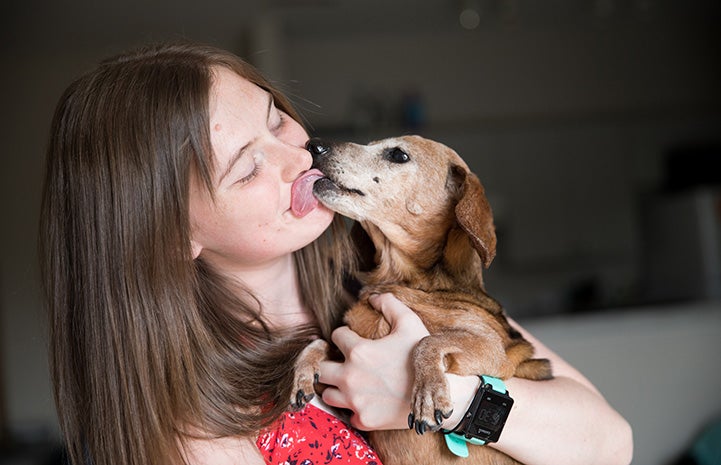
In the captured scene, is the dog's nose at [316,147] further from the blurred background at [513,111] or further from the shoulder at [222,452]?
the blurred background at [513,111]

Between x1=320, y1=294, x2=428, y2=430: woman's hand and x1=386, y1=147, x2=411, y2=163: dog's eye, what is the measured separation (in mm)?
452

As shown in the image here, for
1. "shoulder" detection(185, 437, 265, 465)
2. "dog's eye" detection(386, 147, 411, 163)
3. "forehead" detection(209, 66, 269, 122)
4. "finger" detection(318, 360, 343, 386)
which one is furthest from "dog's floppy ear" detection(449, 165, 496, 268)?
"shoulder" detection(185, 437, 265, 465)

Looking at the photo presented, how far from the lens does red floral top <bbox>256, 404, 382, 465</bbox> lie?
55.2 inches

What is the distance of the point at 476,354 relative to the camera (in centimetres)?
147

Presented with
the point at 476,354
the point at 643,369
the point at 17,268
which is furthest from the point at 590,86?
the point at 476,354

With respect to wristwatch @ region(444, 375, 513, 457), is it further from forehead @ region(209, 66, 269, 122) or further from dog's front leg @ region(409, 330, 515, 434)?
forehead @ region(209, 66, 269, 122)

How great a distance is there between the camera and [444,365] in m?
1.41

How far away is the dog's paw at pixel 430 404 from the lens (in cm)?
131

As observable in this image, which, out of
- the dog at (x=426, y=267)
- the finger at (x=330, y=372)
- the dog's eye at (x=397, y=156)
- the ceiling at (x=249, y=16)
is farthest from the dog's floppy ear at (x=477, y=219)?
the ceiling at (x=249, y=16)

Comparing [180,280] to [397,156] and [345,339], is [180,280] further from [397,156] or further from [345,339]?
[397,156]

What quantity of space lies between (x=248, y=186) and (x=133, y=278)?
287 millimetres

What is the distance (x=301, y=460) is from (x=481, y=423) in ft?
1.17

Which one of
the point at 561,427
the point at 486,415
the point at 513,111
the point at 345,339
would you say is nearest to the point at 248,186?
the point at 345,339

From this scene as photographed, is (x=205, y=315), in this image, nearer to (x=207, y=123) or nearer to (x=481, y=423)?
(x=207, y=123)
